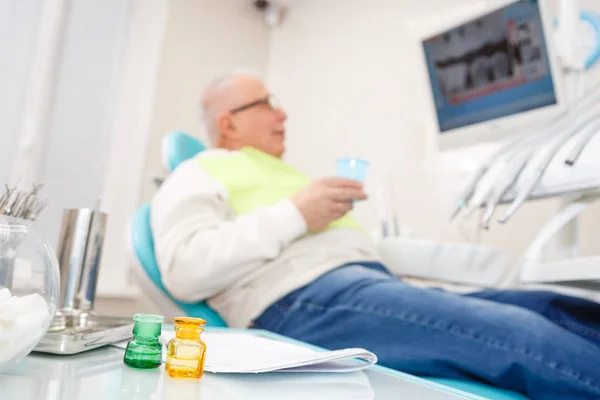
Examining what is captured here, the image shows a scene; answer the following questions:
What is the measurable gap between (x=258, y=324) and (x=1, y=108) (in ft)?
2.27

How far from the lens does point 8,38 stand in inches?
42.4

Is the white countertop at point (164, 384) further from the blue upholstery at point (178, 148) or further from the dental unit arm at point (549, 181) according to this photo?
the blue upholstery at point (178, 148)

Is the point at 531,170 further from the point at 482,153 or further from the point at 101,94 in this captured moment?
the point at 101,94

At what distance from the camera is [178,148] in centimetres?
138

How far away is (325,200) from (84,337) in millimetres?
591

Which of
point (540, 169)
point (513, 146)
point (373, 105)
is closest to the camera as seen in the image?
point (540, 169)

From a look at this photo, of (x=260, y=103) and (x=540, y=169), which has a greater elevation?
(x=260, y=103)

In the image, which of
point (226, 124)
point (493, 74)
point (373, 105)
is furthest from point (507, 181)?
point (373, 105)

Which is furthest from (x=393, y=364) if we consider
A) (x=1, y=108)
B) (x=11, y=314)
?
(x=1, y=108)

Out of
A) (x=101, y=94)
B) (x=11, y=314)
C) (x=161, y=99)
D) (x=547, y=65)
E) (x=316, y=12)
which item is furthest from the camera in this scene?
(x=316, y=12)

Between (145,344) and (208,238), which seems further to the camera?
(208,238)

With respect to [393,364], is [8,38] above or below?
above

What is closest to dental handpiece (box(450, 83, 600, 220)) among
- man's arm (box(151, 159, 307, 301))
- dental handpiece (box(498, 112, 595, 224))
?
dental handpiece (box(498, 112, 595, 224))

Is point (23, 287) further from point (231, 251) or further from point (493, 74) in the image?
point (493, 74)
